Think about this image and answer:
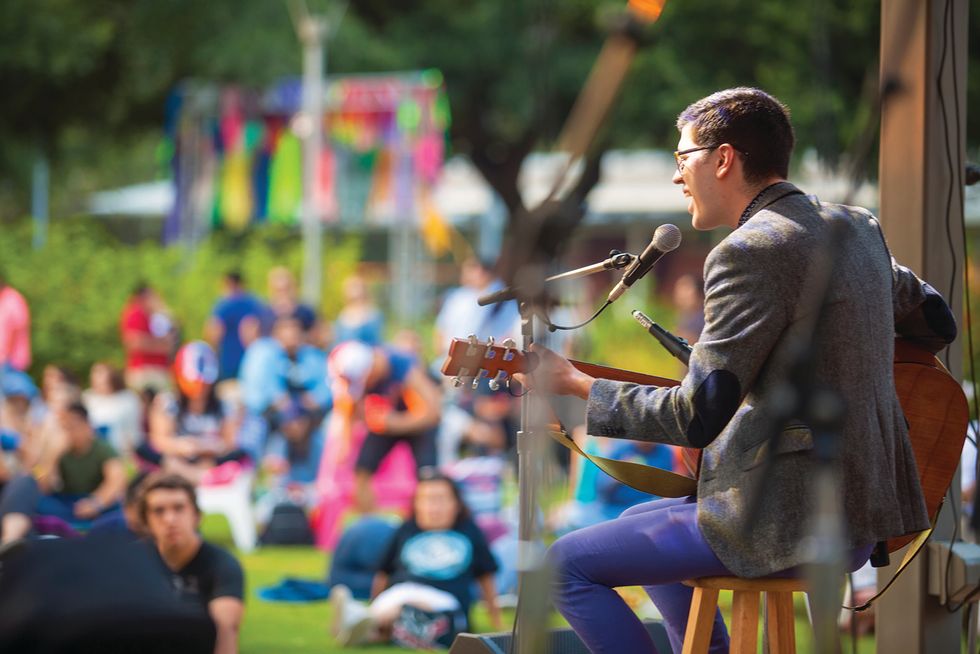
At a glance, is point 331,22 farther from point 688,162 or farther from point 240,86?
point 688,162

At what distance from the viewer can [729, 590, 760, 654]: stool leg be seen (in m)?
3.27

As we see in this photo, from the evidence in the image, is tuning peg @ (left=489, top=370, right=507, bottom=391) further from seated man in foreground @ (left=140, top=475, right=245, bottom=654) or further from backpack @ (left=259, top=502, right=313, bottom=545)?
backpack @ (left=259, top=502, right=313, bottom=545)

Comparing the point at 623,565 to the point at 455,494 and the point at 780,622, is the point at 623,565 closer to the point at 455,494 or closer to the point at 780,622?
the point at 780,622

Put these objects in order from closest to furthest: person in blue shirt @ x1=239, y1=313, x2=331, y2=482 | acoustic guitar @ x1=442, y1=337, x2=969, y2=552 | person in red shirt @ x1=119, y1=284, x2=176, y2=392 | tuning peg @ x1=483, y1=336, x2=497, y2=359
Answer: tuning peg @ x1=483, y1=336, x2=497, y2=359, acoustic guitar @ x1=442, y1=337, x2=969, y2=552, person in blue shirt @ x1=239, y1=313, x2=331, y2=482, person in red shirt @ x1=119, y1=284, x2=176, y2=392

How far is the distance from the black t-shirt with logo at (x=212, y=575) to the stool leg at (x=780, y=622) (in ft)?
8.54

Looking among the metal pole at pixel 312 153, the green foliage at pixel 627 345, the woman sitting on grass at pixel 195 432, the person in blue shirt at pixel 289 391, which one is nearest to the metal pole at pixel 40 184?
the metal pole at pixel 312 153

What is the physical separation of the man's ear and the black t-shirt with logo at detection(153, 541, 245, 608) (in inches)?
116

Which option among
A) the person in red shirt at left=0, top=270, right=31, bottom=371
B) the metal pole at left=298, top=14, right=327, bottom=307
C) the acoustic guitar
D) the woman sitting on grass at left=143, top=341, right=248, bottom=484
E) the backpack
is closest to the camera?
the acoustic guitar

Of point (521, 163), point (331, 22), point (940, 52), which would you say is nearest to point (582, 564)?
point (940, 52)

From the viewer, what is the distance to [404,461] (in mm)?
9672

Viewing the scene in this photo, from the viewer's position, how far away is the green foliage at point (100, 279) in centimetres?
1599

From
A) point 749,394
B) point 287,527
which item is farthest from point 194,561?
point 287,527

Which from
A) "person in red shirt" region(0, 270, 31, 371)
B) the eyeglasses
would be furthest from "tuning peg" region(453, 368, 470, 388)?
"person in red shirt" region(0, 270, 31, 371)

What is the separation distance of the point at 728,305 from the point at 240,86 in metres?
18.1
